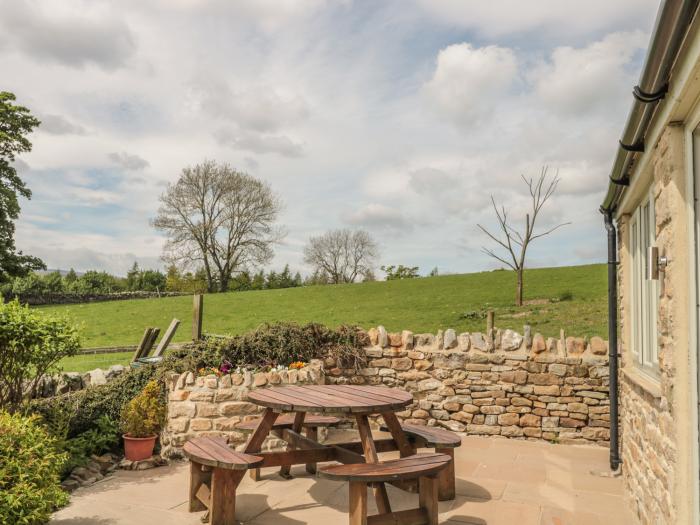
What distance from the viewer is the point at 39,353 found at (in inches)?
210

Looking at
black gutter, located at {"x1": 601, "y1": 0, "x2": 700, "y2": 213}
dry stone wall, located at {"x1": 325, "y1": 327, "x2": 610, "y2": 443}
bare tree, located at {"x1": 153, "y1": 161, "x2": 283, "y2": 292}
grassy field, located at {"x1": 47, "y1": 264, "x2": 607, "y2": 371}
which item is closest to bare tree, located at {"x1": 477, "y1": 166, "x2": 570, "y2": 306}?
grassy field, located at {"x1": 47, "y1": 264, "x2": 607, "y2": 371}

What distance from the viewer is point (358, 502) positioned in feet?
11.7

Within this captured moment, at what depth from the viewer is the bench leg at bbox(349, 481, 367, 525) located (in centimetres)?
356

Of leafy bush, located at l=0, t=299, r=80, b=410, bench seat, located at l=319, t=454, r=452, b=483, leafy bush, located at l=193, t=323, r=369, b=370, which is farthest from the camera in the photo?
leafy bush, located at l=193, t=323, r=369, b=370

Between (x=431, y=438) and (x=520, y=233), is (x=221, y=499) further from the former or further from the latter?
(x=520, y=233)

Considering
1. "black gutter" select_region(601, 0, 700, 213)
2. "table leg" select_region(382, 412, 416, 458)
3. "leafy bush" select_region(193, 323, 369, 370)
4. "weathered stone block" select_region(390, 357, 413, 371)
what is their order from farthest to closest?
"weathered stone block" select_region(390, 357, 413, 371), "leafy bush" select_region(193, 323, 369, 370), "table leg" select_region(382, 412, 416, 458), "black gutter" select_region(601, 0, 700, 213)

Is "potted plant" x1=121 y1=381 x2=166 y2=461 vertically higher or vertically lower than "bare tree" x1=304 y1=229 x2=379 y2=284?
lower

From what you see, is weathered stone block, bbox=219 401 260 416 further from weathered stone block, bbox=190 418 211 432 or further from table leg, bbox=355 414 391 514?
table leg, bbox=355 414 391 514

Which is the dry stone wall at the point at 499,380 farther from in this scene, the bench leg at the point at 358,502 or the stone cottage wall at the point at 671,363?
the bench leg at the point at 358,502

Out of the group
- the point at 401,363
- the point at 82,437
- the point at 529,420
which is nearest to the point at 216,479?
the point at 82,437

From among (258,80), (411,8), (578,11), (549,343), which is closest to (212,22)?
(258,80)

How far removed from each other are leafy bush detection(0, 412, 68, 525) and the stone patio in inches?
29.2

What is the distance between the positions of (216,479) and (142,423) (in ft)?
7.49

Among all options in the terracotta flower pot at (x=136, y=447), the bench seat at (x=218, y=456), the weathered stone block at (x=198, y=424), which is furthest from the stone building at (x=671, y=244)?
the terracotta flower pot at (x=136, y=447)
